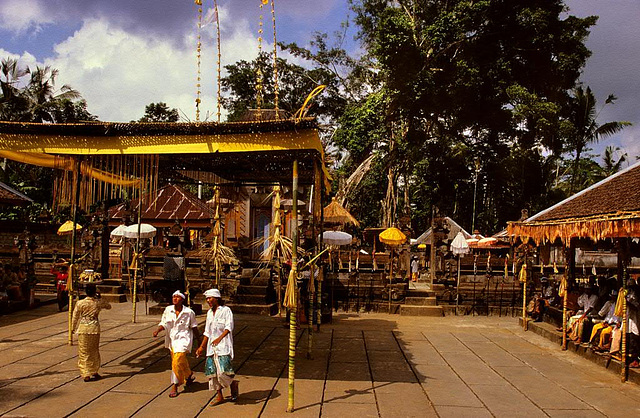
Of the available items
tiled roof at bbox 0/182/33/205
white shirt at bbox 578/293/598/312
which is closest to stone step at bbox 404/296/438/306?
white shirt at bbox 578/293/598/312

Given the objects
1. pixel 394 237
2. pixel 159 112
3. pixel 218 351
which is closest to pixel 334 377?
pixel 218 351

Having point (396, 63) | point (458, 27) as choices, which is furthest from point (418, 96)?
point (458, 27)

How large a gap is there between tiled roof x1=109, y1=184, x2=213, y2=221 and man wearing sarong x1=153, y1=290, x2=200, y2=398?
17682mm

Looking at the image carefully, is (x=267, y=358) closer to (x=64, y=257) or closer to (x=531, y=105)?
(x=64, y=257)

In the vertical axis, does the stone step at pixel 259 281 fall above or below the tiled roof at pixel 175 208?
below

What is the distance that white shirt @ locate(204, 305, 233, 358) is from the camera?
21.1 ft

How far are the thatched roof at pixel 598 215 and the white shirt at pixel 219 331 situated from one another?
6103mm

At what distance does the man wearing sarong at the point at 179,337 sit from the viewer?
6.75 metres

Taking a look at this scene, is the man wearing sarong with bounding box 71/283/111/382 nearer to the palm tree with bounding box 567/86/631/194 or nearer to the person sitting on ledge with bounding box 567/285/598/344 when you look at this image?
the person sitting on ledge with bounding box 567/285/598/344

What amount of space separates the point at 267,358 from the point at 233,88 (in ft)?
110

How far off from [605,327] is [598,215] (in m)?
2.72

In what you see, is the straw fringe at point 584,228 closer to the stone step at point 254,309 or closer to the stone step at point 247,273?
the stone step at point 254,309

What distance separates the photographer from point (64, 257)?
19.3 meters

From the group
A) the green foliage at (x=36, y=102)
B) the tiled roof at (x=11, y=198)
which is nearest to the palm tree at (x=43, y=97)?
the green foliage at (x=36, y=102)
